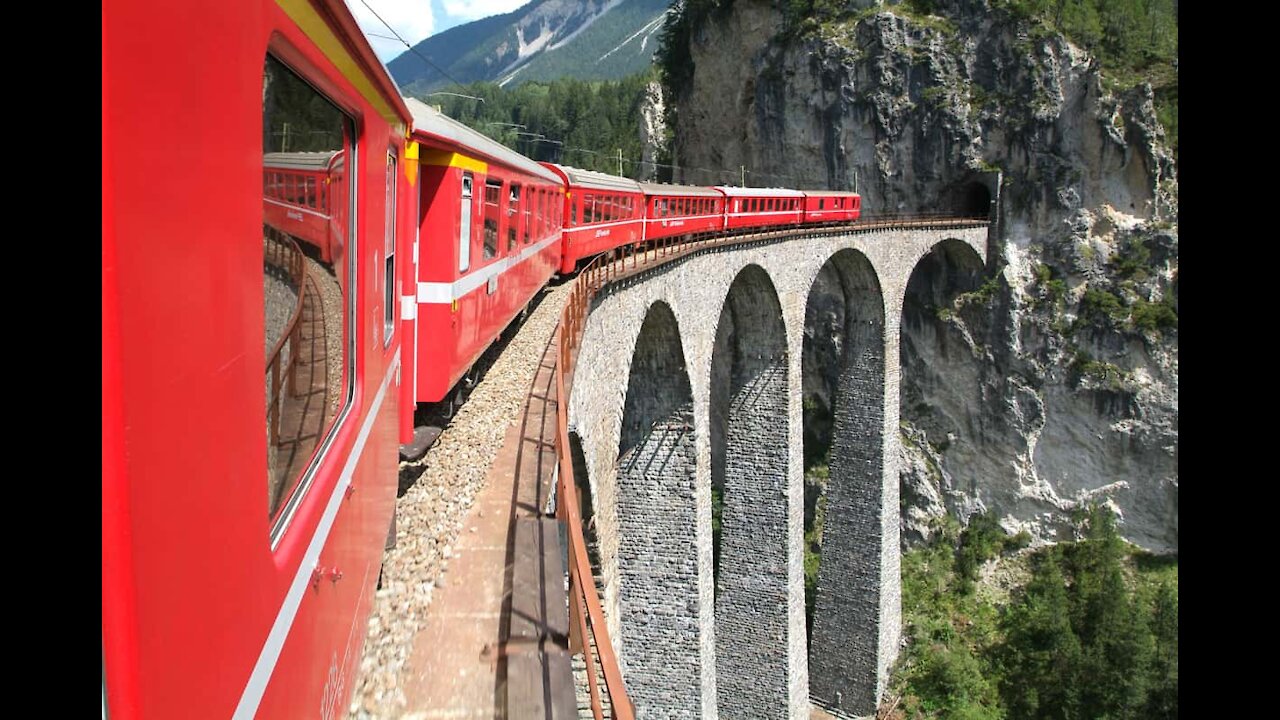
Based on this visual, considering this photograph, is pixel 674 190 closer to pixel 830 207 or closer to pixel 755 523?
pixel 755 523

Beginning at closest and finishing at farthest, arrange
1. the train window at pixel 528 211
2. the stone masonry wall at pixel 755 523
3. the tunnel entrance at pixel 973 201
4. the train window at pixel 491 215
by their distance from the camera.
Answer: the train window at pixel 491 215, the train window at pixel 528 211, the stone masonry wall at pixel 755 523, the tunnel entrance at pixel 973 201

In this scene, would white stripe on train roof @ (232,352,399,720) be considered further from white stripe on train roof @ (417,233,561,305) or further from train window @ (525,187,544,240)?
train window @ (525,187,544,240)

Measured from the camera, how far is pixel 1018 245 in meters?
30.6

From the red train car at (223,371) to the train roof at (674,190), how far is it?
14.5 metres

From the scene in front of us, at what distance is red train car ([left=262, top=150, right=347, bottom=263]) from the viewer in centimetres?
188

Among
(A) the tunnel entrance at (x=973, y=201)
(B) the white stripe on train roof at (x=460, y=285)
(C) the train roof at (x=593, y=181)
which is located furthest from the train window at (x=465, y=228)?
(A) the tunnel entrance at (x=973, y=201)

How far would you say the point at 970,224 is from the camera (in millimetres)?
29359

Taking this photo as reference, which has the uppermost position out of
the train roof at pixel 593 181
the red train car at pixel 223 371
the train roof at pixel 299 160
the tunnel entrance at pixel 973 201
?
the tunnel entrance at pixel 973 201

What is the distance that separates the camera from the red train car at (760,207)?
21.3 m

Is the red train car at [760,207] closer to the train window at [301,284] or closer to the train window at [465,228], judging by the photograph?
the train window at [465,228]

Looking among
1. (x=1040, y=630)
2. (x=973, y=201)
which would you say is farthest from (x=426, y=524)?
(x=973, y=201)

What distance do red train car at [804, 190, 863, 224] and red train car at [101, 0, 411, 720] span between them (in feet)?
78.1

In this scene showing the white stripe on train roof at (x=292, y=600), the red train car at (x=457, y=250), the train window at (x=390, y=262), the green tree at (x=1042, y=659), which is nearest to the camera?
the white stripe on train roof at (x=292, y=600)
